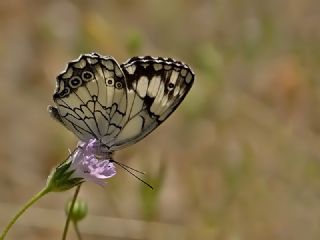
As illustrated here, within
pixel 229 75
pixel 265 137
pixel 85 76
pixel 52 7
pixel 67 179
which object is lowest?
pixel 67 179

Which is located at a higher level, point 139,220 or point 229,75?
point 229,75

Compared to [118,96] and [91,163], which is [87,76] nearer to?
[118,96]

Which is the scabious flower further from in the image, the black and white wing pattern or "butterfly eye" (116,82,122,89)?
"butterfly eye" (116,82,122,89)

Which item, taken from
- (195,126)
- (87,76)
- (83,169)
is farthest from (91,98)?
(195,126)

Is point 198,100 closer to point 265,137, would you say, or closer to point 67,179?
point 265,137

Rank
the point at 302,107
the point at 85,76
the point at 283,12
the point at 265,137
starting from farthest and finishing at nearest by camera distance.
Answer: the point at 283,12 < the point at 302,107 < the point at 265,137 < the point at 85,76

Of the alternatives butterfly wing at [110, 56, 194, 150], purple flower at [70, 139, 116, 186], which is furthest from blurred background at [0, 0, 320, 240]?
purple flower at [70, 139, 116, 186]

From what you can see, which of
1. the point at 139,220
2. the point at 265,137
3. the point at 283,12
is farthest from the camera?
the point at 283,12

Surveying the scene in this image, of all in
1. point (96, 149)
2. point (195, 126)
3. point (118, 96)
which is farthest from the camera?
point (195, 126)

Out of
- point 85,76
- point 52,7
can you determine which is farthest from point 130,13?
point 85,76
